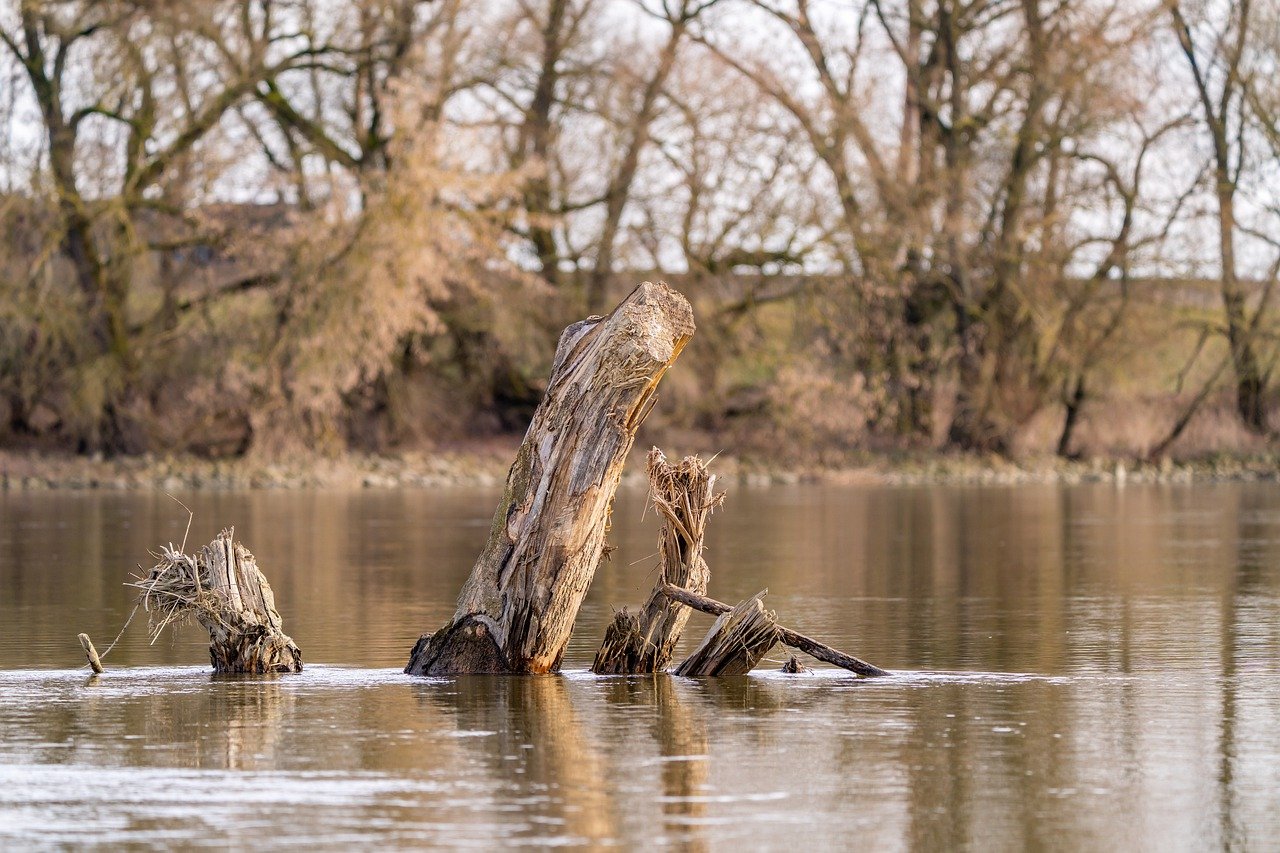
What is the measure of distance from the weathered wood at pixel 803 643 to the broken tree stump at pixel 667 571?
254mm

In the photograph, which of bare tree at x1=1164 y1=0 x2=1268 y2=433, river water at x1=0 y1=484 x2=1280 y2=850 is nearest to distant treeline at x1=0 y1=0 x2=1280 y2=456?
bare tree at x1=1164 y1=0 x2=1268 y2=433

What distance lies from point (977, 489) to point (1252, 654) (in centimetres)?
2685

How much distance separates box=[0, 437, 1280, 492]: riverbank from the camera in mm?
38406

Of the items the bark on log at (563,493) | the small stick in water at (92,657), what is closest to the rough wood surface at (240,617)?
the small stick in water at (92,657)

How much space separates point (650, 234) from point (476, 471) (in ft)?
22.4

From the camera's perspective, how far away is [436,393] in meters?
46.4

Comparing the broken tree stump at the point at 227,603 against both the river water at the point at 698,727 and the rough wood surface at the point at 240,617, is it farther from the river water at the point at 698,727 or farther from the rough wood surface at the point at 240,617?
the river water at the point at 698,727

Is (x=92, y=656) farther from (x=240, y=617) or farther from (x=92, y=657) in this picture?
(x=240, y=617)

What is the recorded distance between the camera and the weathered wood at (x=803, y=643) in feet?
36.9

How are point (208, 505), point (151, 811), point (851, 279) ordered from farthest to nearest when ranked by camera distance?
point (851, 279), point (208, 505), point (151, 811)

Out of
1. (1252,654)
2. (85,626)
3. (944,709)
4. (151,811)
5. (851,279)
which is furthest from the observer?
(851,279)

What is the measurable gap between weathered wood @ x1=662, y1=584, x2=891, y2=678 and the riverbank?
26088mm

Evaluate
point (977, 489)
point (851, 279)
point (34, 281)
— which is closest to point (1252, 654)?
point (977, 489)

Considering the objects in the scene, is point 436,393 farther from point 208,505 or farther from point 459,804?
point 459,804
